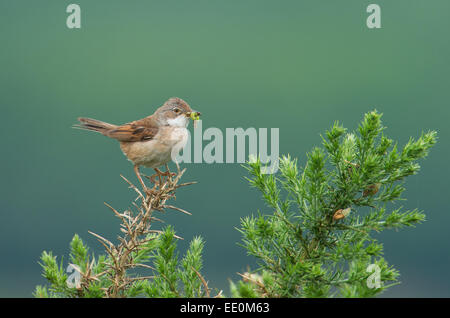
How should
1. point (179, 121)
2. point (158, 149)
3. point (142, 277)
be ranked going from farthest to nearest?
point (179, 121)
point (158, 149)
point (142, 277)

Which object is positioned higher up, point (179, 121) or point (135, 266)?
point (179, 121)

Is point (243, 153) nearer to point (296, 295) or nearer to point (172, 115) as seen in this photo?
point (296, 295)

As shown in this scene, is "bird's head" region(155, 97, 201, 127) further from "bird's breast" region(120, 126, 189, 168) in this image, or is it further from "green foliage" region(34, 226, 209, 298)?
"green foliage" region(34, 226, 209, 298)

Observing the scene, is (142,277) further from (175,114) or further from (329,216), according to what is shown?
(175,114)

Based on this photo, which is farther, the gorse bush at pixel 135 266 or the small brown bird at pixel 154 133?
the small brown bird at pixel 154 133

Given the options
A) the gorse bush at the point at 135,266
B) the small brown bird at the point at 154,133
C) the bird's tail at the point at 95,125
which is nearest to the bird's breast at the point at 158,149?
the small brown bird at the point at 154,133

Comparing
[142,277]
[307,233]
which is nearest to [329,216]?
[307,233]

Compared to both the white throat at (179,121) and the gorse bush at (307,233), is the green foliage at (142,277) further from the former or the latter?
the white throat at (179,121)

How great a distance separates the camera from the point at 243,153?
45.9 inches

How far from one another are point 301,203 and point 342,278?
0.68 feet

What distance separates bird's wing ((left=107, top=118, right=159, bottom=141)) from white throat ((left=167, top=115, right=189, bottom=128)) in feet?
0.25

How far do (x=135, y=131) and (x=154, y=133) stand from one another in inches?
4.2

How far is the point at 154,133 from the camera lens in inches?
85.7

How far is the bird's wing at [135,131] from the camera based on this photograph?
84.5 inches
